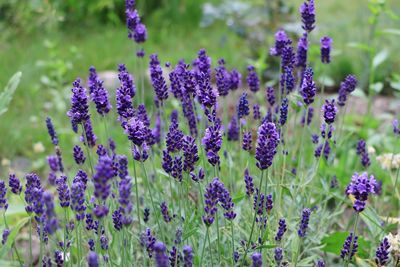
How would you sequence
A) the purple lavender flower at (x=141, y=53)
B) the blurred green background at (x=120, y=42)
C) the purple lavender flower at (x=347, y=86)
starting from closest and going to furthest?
1. the purple lavender flower at (x=347, y=86)
2. the purple lavender flower at (x=141, y=53)
3. the blurred green background at (x=120, y=42)

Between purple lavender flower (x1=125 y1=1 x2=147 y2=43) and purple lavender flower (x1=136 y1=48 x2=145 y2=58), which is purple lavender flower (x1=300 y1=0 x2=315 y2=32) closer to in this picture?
purple lavender flower (x1=125 y1=1 x2=147 y2=43)

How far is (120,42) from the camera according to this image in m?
7.45

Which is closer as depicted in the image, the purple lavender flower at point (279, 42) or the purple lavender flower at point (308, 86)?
the purple lavender flower at point (308, 86)

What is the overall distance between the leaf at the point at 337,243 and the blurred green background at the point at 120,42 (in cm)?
183

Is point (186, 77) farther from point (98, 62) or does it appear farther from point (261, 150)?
point (98, 62)

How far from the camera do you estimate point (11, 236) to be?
7.08 feet

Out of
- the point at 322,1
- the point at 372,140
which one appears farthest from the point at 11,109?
the point at 322,1

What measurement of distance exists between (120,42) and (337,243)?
5.19 m

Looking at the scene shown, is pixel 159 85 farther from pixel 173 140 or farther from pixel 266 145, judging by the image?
pixel 266 145

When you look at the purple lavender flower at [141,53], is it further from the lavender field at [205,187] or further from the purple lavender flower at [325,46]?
the purple lavender flower at [325,46]

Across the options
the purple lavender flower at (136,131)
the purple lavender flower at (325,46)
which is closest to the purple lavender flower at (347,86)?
the purple lavender flower at (325,46)

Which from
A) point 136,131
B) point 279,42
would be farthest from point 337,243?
point 136,131

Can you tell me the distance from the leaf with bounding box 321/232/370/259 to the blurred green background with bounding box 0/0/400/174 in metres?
1.83

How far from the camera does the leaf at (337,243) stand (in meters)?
2.78
